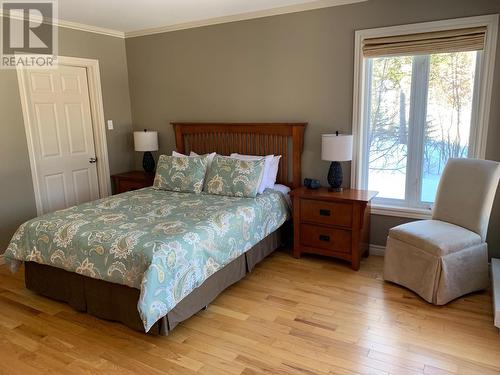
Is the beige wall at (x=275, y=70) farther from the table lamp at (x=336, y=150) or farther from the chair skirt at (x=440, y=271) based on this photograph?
the chair skirt at (x=440, y=271)

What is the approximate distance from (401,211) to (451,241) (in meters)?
0.80

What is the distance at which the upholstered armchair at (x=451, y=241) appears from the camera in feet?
8.71

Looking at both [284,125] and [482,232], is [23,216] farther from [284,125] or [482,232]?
[482,232]

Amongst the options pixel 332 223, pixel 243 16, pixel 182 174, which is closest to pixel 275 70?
pixel 243 16

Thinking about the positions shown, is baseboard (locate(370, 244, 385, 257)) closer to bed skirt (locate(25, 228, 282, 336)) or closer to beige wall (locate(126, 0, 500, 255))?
beige wall (locate(126, 0, 500, 255))

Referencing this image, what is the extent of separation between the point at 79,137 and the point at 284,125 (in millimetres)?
2417

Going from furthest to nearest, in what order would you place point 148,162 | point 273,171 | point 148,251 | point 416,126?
point 148,162
point 273,171
point 416,126
point 148,251

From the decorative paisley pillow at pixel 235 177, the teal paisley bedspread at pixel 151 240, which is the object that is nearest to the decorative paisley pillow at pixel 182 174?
the decorative paisley pillow at pixel 235 177

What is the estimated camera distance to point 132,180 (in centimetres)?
441

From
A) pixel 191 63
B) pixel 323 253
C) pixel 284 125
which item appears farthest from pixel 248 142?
pixel 323 253

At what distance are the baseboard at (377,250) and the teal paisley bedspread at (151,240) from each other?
1.09 m

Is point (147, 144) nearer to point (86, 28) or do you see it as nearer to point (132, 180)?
point (132, 180)

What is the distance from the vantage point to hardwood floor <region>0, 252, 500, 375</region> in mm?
2125

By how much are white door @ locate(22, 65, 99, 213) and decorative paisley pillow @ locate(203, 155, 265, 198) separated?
175 centimetres
